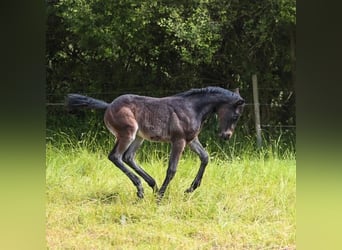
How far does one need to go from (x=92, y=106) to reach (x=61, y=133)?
0.28 metres

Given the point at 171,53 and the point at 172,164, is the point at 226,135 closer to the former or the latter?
the point at 172,164

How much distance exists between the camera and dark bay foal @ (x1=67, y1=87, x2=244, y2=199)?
12.0 feet

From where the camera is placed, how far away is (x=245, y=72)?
364 cm

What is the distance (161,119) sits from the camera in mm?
3715

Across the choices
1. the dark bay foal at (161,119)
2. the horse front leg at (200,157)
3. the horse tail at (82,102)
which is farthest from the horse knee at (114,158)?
the horse front leg at (200,157)

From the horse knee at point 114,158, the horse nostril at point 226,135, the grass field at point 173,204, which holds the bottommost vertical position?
the grass field at point 173,204

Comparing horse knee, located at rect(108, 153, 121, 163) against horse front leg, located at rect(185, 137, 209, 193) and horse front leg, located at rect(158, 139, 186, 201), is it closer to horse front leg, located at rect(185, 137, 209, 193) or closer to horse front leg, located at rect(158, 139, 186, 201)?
horse front leg, located at rect(158, 139, 186, 201)

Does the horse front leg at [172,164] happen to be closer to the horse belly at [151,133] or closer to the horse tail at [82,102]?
the horse belly at [151,133]

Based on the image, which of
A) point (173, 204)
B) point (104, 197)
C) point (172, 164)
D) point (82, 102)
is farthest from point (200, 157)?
point (82, 102)

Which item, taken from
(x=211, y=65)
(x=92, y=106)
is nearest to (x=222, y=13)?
(x=211, y=65)

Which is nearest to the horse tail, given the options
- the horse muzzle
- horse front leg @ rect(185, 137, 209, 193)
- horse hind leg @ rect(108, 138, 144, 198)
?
horse hind leg @ rect(108, 138, 144, 198)

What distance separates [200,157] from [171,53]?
0.71 m

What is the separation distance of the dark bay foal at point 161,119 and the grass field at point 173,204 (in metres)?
0.06

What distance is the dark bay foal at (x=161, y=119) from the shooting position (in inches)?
144
